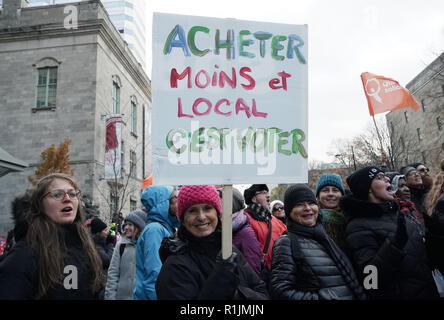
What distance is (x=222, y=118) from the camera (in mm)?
2279

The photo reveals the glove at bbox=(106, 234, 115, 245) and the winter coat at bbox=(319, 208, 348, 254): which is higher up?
the winter coat at bbox=(319, 208, 348, 254)

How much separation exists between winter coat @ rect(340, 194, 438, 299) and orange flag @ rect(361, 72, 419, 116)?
296cm

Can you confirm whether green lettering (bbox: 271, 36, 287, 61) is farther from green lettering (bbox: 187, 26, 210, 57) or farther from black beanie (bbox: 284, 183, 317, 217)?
black beanie (bbox: 284, 183, 317, 217)

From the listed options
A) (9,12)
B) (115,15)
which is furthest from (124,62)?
(115,15)

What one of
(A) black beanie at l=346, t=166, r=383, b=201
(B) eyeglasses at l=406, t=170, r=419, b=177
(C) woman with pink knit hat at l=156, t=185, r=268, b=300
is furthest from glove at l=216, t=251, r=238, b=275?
(B) eyeglasses at l=406, t=170, r=419, b=177

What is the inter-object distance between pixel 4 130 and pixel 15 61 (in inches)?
161

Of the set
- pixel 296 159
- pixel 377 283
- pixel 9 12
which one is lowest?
pixel 377 283

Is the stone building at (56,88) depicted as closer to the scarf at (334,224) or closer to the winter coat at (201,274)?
the scarf at (334,224)

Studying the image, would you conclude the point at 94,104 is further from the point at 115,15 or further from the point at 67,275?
the point at 115,15

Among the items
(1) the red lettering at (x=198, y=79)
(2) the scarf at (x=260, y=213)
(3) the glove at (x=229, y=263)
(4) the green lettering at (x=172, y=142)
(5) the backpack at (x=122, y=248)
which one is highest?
(1) the red lettering at (x=198, y=79)

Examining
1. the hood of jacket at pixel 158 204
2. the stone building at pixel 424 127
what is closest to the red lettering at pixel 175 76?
the hood of jacket at pixel 158 204

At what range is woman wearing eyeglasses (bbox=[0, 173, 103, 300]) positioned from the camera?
177cm

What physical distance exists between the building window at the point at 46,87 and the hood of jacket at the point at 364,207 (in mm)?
19821

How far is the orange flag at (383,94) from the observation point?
17.2 ft
